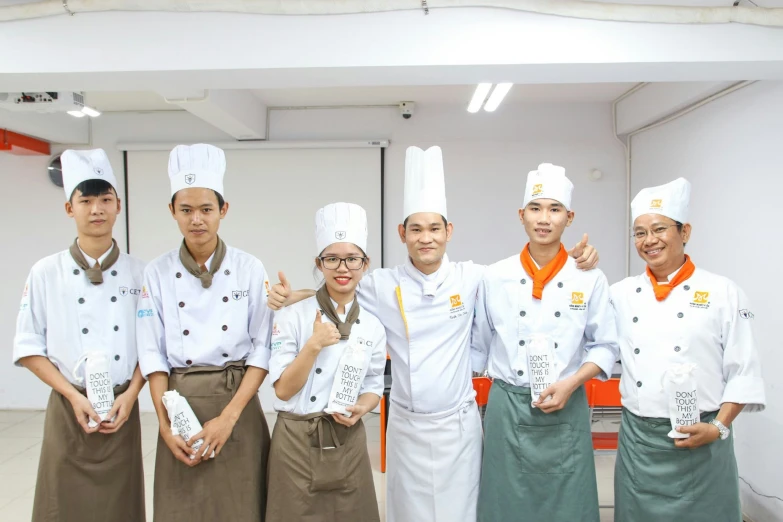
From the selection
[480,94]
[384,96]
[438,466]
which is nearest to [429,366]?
[438,466]

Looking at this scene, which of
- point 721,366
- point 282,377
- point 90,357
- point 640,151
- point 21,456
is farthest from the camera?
point 640,151

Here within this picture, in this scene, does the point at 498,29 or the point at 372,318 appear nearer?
the point at 372,318

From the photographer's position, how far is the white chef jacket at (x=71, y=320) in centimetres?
191

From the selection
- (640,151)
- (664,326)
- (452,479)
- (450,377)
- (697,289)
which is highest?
(640,151)

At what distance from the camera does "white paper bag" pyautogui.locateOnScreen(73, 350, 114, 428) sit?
1.81 m

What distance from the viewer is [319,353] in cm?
175

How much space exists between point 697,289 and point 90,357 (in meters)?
2.25

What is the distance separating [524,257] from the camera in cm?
203

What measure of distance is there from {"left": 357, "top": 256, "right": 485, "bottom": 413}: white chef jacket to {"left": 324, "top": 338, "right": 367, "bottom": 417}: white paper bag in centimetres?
29

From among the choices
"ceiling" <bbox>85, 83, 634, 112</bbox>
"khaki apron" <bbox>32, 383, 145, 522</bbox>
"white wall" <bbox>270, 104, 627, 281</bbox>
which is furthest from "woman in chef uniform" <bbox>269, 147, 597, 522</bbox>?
"white wall" <bbox>270, 104, 627, 281</bbox>

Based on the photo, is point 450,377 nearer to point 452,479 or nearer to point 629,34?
point 452,479

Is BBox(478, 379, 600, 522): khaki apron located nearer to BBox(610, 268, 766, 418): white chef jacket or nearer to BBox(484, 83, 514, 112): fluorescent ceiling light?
BBox(610, 268, 766, 418): white chef jacket

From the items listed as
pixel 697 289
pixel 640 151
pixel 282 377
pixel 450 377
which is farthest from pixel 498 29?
pixel 640 151

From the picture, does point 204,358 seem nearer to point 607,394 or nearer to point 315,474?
point 315,474
